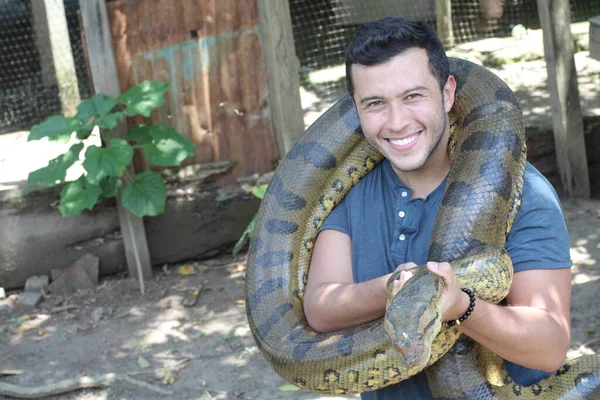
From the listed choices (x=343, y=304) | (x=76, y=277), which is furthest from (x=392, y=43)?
(x=76, y=277)

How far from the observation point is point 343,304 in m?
2.63

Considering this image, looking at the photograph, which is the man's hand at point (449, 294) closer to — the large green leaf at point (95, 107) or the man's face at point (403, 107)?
the man's face at point (403, 107)

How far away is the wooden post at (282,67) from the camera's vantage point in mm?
6289

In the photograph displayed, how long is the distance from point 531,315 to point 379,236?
58 centimetres

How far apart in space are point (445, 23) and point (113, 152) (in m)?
5.31

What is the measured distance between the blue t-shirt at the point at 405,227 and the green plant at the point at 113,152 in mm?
3369

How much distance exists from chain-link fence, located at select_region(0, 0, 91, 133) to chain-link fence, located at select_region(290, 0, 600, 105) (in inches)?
108

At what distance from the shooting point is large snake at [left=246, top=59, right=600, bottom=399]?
2.48m

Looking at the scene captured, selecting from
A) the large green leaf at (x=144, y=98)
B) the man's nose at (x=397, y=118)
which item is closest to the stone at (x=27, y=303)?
the large green leaf at (x=144, y=98)

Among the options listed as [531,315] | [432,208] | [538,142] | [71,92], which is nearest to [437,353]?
[531,315]

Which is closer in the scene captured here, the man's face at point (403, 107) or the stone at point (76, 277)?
the man's face at point (403, 107)

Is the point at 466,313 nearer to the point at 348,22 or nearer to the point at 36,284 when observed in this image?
the point at 36,284

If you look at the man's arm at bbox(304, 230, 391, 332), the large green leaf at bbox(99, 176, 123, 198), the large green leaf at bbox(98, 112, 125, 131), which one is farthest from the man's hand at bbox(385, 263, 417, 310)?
the large green leaf at bbox(99, 176, 123, 198)

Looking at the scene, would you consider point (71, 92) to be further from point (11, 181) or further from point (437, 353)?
point (437, 353)
